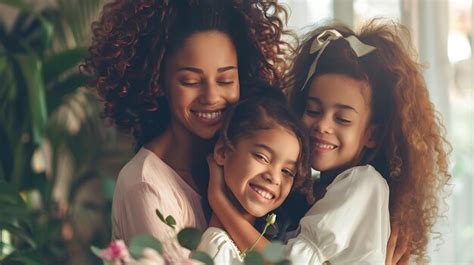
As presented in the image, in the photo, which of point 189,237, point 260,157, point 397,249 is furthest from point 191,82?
point 397,249

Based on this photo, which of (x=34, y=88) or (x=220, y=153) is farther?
(x=34, y=88)

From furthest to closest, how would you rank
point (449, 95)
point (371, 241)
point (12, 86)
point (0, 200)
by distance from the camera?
point (12, 86)
point (449, 95)
point (0, 200)
point (371, 241)

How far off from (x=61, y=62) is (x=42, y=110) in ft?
0.48

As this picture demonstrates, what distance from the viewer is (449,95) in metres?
1.73

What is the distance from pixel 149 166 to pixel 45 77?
0.85 meters

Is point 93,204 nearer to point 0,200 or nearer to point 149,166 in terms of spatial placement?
point 0,200

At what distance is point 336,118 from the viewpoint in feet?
3.60

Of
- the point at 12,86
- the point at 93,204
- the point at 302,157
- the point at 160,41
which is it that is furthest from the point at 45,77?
the point at 302,157

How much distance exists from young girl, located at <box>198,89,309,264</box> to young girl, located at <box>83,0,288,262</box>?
0.13 feet

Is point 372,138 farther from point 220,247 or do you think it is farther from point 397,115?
point 220,247

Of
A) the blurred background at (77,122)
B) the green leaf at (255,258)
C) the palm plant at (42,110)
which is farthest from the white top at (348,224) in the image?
the palm plant at (42,110)

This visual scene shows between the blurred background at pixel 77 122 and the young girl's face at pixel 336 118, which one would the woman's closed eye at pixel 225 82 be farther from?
the blurred background at pixel 77 122

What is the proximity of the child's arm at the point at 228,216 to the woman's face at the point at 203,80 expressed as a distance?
6 centimetres

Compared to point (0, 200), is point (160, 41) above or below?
above
